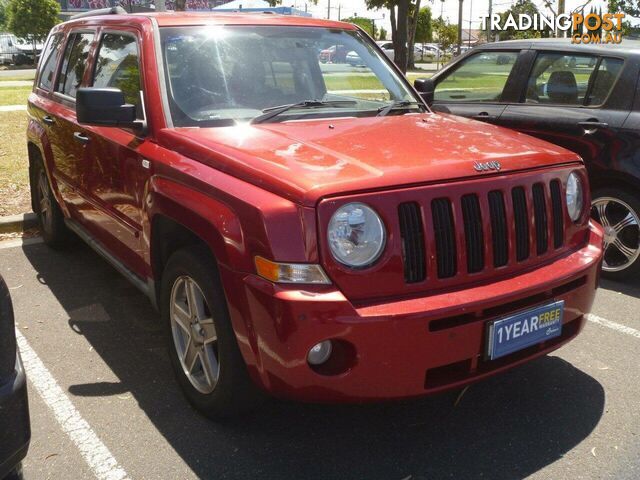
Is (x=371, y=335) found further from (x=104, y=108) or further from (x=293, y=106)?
(x=104, y=108)

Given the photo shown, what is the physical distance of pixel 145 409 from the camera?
135 inches

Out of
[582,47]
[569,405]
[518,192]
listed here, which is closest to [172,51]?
[518,192]

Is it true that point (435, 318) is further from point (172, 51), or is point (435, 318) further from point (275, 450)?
point (172, 51)

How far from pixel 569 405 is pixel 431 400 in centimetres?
67

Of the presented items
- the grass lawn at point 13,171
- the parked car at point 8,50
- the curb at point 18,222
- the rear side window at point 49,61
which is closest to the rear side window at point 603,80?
the rear side window at point 49,61

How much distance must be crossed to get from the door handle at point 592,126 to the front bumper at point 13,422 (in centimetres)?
449

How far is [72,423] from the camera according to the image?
130 inches

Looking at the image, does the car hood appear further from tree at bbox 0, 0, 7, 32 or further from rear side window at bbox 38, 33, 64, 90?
tree at bbox 0, 0, 7, 32

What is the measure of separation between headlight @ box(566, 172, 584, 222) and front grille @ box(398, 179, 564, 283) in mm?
217

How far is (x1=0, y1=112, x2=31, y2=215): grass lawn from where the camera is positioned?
23.5ft

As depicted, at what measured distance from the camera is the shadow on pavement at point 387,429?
9.65 feet

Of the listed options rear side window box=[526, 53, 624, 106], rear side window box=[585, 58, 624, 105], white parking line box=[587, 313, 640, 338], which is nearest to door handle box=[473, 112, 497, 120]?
rear side window box=[526, 53, 624, 106]

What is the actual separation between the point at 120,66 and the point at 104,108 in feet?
2.52

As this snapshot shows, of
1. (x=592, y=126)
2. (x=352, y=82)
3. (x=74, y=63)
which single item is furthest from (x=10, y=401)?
(x=592, y=126)
